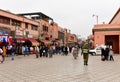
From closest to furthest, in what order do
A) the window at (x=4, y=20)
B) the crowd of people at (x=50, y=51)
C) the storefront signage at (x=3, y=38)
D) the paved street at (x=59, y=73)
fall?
the paved street at (x=59, y=73), the crowd of people at (x=50, y=51), the storefront signage at (x=3, y=38), the window at (x=4, y=20)

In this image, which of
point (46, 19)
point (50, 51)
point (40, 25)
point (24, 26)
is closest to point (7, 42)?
point (50, 51)

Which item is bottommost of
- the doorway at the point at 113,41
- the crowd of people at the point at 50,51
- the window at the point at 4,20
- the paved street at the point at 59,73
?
the paved street at the point at 59,73

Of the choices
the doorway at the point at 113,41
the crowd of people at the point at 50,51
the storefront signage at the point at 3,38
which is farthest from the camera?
the doorway at the point at 113,41

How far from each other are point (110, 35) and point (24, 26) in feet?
53.3

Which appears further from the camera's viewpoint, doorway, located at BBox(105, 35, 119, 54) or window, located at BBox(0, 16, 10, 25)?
doorway, located at BBox(105, 35, 119, 54)

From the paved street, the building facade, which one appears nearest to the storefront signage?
the paved street

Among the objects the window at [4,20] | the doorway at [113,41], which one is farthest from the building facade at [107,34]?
the window at [4,20]

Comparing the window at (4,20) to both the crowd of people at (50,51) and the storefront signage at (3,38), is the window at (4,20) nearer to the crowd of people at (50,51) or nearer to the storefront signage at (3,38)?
the crowd of people at (50,51)

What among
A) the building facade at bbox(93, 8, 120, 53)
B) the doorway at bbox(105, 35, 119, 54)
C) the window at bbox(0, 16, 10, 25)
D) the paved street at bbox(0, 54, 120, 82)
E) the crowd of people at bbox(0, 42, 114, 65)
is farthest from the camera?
the doorway at bbox(105, 35, 119, 54)

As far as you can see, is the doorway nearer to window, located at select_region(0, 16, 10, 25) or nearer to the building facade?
the building facade

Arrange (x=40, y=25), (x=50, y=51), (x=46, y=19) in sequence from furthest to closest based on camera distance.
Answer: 1. (x=46, y=19)
2. (x=40, y=25)
3. (x=50, y=51)

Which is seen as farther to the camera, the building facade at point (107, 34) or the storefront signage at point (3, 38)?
the building facade at point (107, 34)

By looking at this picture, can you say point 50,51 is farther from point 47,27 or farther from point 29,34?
point 47,27

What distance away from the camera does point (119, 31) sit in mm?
47906
